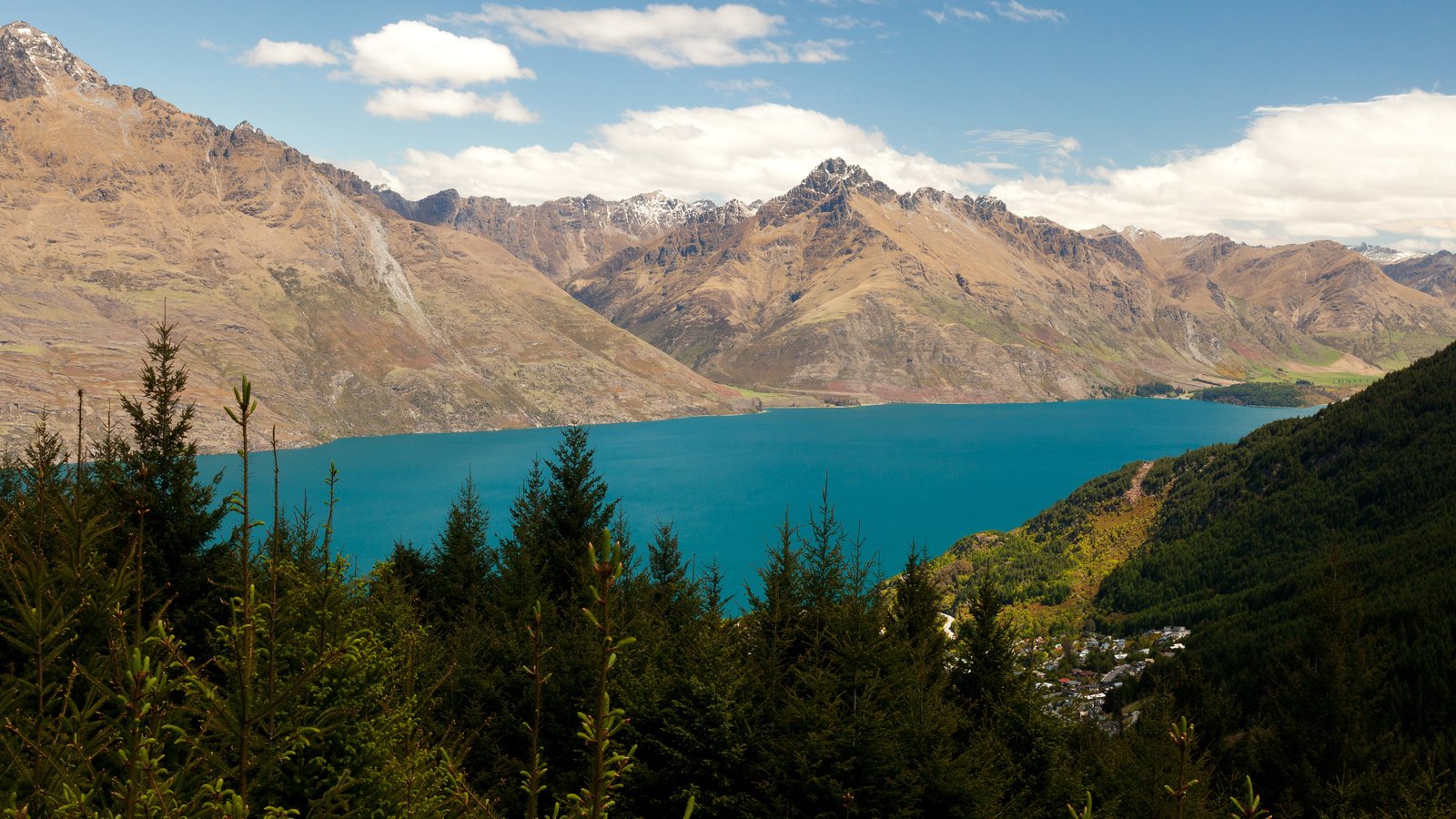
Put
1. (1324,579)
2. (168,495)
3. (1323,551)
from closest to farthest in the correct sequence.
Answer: (168,495)
(1324,579)
(1323,551)

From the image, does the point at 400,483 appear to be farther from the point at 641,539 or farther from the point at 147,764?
the point at 147,764

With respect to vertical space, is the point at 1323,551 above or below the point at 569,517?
below

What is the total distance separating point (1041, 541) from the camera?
456 feet

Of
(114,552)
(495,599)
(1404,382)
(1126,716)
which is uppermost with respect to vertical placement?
(1404,382)

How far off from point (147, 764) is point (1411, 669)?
7651 centimetres

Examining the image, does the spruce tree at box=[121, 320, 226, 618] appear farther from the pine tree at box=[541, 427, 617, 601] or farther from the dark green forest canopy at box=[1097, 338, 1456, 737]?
the dark green forest canopy at box=[1097, 338, 1456, 737]

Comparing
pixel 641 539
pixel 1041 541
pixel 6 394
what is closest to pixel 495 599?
pixel 641 539

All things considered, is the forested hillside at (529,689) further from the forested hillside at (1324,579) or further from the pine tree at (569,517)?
the forested hillside at (1324,579)

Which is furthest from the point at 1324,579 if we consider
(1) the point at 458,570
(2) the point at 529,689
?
(1) the point at 458,570

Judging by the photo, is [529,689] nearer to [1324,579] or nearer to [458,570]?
[458,570]

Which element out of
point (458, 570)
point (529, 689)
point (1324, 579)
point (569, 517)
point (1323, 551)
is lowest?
point (1323, 551)

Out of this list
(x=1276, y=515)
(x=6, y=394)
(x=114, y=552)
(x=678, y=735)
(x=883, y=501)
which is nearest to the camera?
(x=678, y=735)

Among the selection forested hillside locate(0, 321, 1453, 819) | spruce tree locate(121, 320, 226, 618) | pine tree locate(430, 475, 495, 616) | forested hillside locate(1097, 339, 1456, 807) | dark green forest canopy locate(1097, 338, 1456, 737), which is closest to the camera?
forested hillside locate(0, 321, 1453, 819)

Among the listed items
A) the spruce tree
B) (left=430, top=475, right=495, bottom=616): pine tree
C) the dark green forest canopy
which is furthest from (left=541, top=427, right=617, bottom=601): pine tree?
the dark green forest canopy
